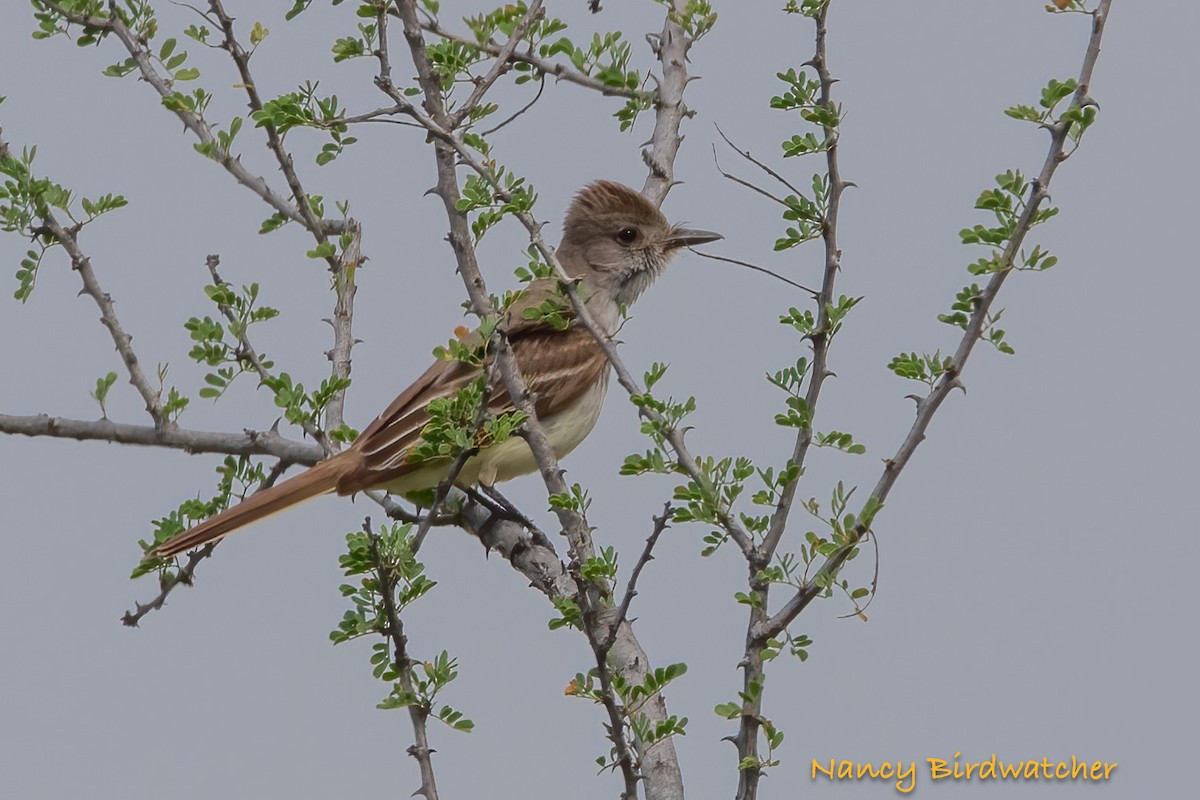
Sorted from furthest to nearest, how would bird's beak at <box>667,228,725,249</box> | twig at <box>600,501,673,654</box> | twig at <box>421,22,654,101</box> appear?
bird's beak at <box>667,228,725,249</box>
twig at <box>421,22,654,101</box>
twig at <box>600,501,673,654</box>

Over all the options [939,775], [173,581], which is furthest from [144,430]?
[939,775]

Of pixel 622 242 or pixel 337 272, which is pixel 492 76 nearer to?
pixel 337 272

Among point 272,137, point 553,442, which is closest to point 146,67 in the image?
point 272,137

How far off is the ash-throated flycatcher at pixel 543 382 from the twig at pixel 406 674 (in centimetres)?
78

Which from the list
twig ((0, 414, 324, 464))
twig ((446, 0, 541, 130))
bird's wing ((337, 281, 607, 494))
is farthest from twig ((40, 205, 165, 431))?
twig ((446, 0, 541, 130))

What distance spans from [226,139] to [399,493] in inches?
68.0

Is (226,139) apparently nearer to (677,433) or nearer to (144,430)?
(144,430)

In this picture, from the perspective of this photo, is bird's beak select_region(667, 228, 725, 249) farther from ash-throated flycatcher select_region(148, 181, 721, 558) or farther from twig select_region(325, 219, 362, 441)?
twig select_region(325, 219, 362, 441)

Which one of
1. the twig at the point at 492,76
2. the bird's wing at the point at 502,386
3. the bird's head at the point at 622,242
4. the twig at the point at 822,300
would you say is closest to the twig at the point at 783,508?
the twig at the point at 822,300

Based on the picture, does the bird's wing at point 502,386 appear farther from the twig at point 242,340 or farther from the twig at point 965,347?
the twig at point 965,347

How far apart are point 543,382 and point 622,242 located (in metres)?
1.38

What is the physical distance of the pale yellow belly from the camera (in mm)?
6074

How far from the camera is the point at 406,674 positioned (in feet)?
13.4

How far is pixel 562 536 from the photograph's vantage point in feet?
14.2
